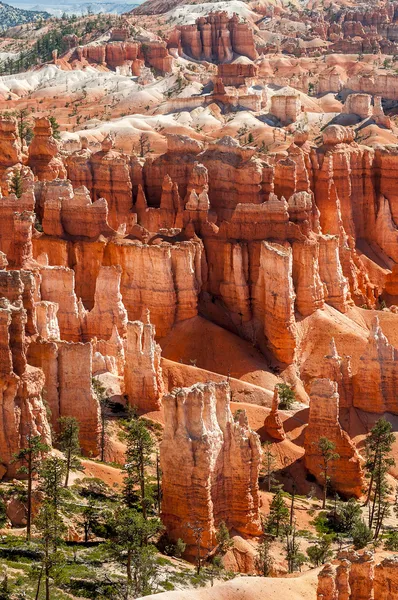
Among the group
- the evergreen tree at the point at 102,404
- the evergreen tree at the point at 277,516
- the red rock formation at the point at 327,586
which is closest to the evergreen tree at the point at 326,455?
the evergreen tree at the point at 277,516

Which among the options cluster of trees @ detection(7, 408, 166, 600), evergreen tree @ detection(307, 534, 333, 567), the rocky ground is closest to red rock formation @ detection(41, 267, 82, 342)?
the rocky ground

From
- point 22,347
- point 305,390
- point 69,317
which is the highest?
point 22,347

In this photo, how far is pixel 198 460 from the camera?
5378cm

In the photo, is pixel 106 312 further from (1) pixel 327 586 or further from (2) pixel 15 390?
(1) pixel 327 586

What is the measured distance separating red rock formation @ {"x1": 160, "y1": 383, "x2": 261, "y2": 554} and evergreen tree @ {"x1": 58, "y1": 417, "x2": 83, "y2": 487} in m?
3.46

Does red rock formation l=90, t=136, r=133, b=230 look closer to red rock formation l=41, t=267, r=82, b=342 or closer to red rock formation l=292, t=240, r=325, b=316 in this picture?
red rock formation l=292, t=240, r=325, b=316

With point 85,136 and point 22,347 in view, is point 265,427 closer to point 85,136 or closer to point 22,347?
point 22,347

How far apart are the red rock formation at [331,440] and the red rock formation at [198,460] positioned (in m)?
11.5

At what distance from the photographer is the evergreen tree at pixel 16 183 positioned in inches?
3489

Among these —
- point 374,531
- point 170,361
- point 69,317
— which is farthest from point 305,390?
point 374,531

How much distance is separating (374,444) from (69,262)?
2551 centimetres

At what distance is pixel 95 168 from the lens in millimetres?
96500

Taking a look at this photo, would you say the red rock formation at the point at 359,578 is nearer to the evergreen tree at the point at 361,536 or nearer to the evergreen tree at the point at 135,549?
the evergreen tree at the point at 135,549

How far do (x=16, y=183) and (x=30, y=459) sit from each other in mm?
42271
